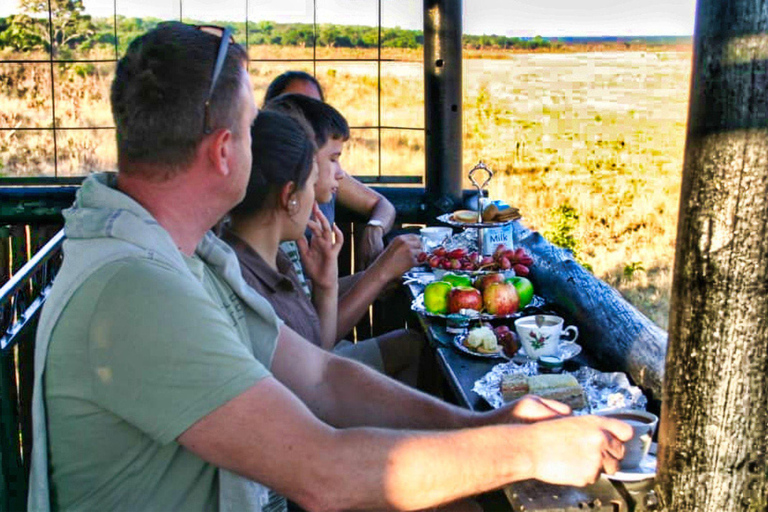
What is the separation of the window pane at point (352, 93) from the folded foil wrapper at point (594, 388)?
11898 mm

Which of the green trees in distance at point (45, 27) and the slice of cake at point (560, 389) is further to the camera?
the green trees in distance at point (45, 27)

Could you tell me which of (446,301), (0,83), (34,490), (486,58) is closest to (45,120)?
(0,83)

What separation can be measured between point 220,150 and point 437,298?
69.8 inches

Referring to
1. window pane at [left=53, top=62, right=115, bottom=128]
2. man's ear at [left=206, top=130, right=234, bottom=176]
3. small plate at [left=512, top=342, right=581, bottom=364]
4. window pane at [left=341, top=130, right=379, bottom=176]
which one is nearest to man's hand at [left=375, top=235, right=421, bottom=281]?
small plate at [left=512, top=342, right=581, bottom=364]

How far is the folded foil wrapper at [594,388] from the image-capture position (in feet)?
7.89

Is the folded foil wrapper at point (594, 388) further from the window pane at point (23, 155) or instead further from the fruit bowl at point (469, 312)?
the window pane at point (23, 155)

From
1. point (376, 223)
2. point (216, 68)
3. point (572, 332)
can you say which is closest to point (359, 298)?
point (572, 332)

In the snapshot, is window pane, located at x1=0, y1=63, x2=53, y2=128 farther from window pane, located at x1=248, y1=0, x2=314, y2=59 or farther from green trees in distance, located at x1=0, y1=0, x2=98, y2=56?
window pane, located at x1=248, y1=0, x2=314, y2=59

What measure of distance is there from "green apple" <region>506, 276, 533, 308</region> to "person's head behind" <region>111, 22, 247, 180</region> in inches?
75.8

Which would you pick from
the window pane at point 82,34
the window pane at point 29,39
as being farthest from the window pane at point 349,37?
the window pane at point 29,39

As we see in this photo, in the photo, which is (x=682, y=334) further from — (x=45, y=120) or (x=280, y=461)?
(x=45, y=120)

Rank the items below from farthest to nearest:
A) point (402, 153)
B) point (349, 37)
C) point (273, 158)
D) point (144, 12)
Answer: point (349, 37), point (402, 153), point (144, 12), point (273, 158)

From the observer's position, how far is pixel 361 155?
48.8 ft

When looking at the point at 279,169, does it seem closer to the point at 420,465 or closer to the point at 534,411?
the point at 534,411
